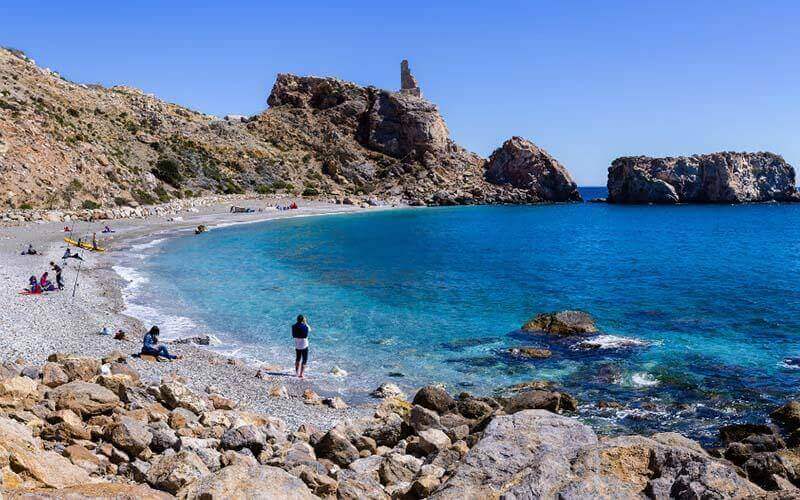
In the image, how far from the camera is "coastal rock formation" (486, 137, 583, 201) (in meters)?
131

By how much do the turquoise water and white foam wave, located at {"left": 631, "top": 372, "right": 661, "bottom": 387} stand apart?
6 cm

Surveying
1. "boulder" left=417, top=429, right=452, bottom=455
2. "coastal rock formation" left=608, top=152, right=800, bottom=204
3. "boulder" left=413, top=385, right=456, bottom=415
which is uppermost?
"coastal rock formation" left=608, top=152, right=800, bottom=204

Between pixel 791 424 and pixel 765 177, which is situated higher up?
pixel 765 177

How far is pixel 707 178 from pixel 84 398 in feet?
471

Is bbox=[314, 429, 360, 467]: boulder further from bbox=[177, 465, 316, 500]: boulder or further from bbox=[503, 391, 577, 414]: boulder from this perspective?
bbox=[503, 391, 577, 414]: boulder

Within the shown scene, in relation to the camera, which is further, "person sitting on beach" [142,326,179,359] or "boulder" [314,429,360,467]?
"person sitting on beach" [142,326,179,359]

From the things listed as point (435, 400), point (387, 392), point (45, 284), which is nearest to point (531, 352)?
point (387, 392)

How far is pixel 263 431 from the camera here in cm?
1198

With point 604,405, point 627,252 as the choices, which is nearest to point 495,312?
point 604,405

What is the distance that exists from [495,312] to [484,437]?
2111 centimetres

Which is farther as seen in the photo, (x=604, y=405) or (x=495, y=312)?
(x=495, y=312)

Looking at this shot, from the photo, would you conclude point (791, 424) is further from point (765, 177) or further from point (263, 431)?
point (765, 177)

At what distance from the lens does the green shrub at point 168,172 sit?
8631cm

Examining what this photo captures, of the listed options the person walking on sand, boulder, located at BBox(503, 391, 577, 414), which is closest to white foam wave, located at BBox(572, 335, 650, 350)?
boulder, located at BBox(503, 391, 577, 414)
